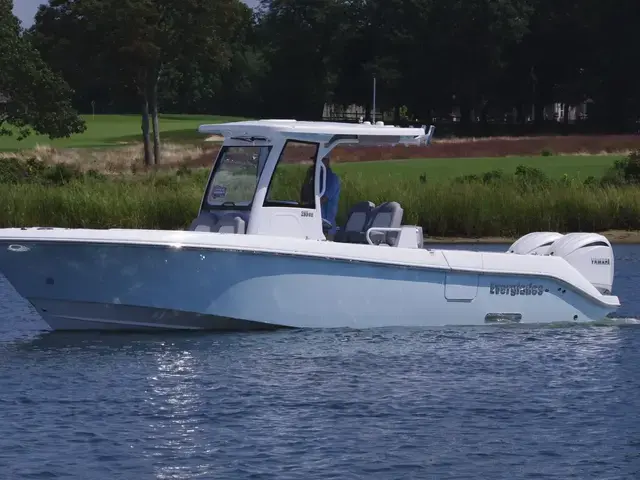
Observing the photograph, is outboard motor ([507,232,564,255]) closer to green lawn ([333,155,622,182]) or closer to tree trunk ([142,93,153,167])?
green lawn ([333,155,622,182])

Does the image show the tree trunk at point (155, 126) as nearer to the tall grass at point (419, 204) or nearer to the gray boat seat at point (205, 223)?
the tall grass at point (419, 204)

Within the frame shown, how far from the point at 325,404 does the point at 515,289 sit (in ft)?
13.5

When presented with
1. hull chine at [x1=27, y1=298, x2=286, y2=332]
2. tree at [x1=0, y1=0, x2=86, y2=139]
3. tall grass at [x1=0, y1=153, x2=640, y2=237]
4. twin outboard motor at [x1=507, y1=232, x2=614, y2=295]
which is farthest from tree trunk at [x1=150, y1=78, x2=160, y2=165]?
hull chine at [x1=27, y1=298, x2=286, y2=332]

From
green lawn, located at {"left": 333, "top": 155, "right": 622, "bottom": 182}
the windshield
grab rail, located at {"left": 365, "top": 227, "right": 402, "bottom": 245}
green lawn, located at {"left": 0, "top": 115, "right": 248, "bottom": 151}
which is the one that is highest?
the windshield

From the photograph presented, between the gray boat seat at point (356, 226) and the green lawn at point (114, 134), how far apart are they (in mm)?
49382

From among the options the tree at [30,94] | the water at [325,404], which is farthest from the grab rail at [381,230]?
the tree at [30,94]

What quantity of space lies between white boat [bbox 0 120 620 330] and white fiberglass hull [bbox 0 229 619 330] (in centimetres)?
1

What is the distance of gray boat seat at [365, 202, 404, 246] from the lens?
1617 centimetres

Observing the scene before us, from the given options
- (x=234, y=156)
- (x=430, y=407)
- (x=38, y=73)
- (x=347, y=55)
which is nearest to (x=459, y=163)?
(x=38, y=73)

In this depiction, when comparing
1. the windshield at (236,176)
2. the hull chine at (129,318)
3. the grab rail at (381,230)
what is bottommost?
the hull chine at (129,318)

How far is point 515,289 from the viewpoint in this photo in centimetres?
1650

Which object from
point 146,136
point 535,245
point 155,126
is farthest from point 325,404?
point 155,126

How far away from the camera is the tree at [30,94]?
1986 inches

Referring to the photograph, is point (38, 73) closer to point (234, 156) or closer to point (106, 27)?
point (106, 27)
